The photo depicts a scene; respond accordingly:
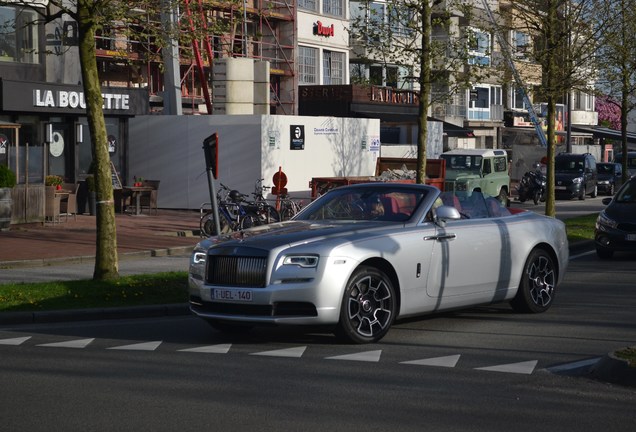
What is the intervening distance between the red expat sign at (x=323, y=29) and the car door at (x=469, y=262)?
4463 cm

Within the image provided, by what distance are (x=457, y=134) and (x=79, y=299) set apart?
44973mm

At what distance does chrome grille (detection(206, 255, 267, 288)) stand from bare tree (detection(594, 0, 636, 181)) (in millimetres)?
17934

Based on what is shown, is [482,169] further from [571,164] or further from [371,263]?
[371,263]

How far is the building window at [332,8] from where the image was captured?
5747cm

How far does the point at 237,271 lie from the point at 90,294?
4.06 m

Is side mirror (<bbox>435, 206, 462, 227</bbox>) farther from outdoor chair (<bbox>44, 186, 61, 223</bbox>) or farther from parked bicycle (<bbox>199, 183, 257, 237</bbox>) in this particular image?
outdoor chair (<bbox>44, 186, 61, 223</bbox>)

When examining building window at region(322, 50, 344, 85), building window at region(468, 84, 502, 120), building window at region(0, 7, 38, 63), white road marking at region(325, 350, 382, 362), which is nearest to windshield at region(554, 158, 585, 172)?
building window at region(322, 50, 344, 85)

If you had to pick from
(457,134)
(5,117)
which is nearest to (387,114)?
(457,134)

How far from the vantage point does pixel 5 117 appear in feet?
100

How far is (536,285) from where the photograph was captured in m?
13.6

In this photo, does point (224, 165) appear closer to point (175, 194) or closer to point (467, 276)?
point (175, 194)

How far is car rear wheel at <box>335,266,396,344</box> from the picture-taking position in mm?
11094

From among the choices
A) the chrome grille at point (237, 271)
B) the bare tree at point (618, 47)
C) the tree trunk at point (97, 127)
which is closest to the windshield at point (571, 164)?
the bare tree at point (618, 47)

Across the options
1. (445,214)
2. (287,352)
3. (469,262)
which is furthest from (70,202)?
(287,352)
